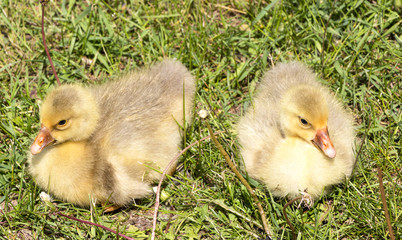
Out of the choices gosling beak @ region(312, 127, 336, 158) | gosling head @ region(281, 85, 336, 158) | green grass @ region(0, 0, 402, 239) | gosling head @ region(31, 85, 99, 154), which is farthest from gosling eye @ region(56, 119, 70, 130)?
gosling beak @ region(312, 127, 336, 158)

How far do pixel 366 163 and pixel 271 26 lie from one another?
1.35 meters

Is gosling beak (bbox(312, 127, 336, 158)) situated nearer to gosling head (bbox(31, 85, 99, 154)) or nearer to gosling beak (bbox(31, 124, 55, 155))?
gosling head (bbox(31, 85, 99, 154))

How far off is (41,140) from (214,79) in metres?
1.45

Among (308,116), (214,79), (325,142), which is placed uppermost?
(308,116)

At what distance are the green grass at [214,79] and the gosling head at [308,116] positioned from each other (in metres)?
→ 0.40

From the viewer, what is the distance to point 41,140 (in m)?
3.36

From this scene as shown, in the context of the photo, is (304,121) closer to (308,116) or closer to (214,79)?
(308,116)

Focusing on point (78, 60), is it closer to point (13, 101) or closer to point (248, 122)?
point (13, 101)

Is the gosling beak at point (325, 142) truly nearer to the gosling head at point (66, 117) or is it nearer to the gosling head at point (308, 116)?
the gosling head at point (308, 116)

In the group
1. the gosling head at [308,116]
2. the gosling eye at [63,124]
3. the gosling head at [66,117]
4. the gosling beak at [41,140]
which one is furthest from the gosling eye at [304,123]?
the gosling beak at [41,140]

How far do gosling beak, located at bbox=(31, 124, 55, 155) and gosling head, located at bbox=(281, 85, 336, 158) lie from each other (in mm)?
1416

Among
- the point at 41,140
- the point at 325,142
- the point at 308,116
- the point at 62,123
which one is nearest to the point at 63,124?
the point at 62,123

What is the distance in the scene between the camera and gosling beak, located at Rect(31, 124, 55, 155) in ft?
11.0

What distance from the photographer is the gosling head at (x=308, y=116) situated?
324 centimetres
